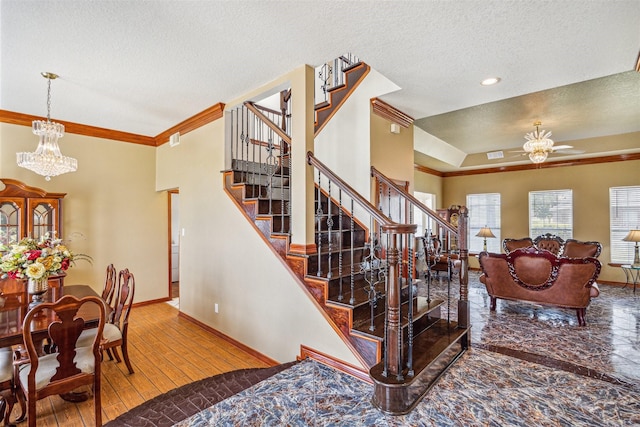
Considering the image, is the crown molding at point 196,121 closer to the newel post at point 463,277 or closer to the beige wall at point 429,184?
the newel post at point 463,277

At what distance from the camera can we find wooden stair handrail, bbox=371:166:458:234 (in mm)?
3084

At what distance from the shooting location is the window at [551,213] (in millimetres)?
7246

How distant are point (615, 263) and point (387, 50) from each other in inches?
296

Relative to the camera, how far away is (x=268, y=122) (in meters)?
3.37

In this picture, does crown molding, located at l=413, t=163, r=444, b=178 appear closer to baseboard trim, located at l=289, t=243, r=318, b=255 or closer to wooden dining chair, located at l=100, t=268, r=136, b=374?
baseboard trim, located at l=289, t=243, r=318, b=255

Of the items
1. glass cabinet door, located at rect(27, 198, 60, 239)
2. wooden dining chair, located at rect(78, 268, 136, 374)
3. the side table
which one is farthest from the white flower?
the side table

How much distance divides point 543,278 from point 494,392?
251 centimetres

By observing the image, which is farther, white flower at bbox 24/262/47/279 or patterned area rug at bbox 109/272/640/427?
white flower at bbox 24/262/47/279

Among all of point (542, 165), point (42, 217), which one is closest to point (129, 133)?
point (42, 217)

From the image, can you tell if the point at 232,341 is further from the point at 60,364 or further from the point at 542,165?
the point at 542,165

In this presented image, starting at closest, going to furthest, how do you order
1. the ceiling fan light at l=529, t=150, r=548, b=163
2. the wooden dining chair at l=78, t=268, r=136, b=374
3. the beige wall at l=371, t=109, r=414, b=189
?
the wooden dining chair at l=78, t=268, r=136, b=374, the beige wall at l=371, t=109, r=414, b=189, the ceiling fan light at l=529, t=150, r=548, b=163

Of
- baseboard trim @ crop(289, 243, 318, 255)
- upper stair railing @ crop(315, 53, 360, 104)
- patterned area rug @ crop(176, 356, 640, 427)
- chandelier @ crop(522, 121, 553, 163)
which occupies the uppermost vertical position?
upper stair railing @ crop(315, 53, 360, 104)

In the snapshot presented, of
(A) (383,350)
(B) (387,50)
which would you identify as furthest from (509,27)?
(A) (383,350)

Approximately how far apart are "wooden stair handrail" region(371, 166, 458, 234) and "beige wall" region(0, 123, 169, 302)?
4.20 m
